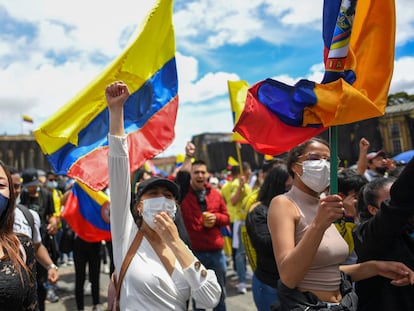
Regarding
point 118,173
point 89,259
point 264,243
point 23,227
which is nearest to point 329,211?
point 118,173

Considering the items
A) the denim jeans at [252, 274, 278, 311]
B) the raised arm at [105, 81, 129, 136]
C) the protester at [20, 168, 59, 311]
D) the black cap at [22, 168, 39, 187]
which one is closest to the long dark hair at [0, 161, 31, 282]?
the raised arm at [105, 81, 129, 136]

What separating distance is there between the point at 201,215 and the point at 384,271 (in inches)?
104

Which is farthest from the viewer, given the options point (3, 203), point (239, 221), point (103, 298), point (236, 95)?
point (239, 221)

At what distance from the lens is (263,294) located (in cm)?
325

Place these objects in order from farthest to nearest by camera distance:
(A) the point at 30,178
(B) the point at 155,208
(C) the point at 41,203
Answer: (C) the point at 41,203
(A) the point at 30,178
(B) the point at 155,208

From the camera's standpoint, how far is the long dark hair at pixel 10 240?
214 cm

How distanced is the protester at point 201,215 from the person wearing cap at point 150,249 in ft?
6.87

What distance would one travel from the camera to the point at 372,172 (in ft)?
19.6

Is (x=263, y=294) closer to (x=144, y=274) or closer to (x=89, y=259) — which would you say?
(x=144, y=274)

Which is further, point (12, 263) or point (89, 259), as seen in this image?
point (89, 259)

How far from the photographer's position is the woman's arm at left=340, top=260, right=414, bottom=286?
6.59 feet

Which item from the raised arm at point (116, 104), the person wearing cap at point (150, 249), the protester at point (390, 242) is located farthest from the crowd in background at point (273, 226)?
the raised arm at point (116, 104)

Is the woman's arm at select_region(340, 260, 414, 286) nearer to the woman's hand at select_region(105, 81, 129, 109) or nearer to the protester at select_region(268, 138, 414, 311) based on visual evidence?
the protester at select_region(268, 138, 414, 311)

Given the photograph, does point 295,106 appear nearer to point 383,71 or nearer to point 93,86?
point 383,71
